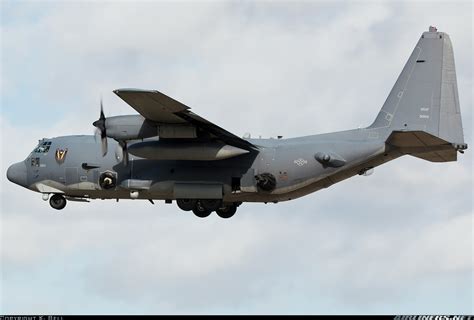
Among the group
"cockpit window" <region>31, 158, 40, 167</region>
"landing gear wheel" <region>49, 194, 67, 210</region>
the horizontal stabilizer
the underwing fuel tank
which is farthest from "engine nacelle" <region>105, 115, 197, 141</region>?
the horizontal stabilizer

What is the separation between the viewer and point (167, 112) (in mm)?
48719

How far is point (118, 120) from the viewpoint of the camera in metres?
49.8

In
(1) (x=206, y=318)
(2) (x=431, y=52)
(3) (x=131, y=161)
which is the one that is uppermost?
(2) (x=431, y=52)

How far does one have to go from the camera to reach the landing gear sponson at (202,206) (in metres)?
51.6

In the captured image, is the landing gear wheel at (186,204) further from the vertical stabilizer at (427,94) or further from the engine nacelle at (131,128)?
the vertical stabilizer at (427,94)

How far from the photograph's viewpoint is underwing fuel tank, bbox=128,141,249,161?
50.2 m

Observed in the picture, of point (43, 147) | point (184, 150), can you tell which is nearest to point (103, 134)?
point (184, 150)

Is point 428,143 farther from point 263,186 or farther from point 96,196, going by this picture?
point 96,196

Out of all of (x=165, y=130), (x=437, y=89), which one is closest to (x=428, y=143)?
(x=437, y=89)

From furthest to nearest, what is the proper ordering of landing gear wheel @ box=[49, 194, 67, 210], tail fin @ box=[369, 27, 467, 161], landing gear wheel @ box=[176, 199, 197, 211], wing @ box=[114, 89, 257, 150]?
landing gear wheel @ box=[49, 194, 67, 210]
landing gear wheel @ box=[176, 199, 197, 211]
tail fin @ box=[369, 27, 467, 161]
wing @ box=[114, 89, 257, 150]

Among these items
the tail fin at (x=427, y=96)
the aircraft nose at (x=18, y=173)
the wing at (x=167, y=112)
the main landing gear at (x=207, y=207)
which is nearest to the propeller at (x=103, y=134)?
the wing at (x=167, y=112)

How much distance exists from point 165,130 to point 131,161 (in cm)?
287

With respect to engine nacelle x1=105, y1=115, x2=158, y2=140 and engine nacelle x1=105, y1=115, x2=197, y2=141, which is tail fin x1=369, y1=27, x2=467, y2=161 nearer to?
engine nacelle x1=105, y1=115, x2=197, y2=141

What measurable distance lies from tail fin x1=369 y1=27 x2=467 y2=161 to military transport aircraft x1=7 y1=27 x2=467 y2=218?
38 mm
